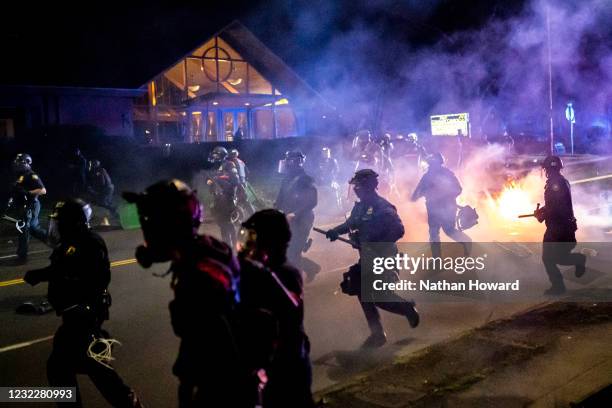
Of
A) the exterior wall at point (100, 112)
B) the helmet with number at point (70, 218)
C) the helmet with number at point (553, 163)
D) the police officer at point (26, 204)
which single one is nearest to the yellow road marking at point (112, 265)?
the police officer at point (26, 204)

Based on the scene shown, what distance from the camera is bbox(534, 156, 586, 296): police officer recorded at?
7.78 m

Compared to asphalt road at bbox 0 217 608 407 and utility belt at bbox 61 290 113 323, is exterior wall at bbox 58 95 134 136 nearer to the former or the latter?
asphalt road at bbox 0 217 608 407

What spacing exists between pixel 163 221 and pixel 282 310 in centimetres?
71

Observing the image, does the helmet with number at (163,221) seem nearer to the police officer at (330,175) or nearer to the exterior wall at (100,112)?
the police officer at (330,175)

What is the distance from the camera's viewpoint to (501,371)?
5242 mm

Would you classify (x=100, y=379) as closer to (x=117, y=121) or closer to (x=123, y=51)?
(x=117, y=121)

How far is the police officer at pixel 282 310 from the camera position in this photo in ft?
10.2

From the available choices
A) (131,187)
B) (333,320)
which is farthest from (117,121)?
(333,320)

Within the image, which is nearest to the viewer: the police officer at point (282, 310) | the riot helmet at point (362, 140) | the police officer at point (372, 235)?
the police officer at point (282, 310)

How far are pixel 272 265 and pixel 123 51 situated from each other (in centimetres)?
2225

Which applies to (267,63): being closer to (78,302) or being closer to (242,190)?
(242,190)

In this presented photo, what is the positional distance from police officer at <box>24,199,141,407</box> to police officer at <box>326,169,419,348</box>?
7.78 feet

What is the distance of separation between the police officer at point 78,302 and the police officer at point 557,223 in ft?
17.6

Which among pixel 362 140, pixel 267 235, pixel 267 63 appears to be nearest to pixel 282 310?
pixel 267 235
